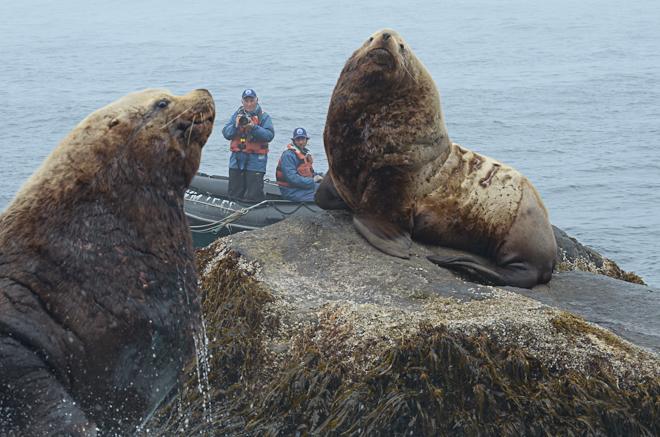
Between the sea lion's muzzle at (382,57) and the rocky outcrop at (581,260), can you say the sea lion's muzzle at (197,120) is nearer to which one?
the sea lion's muzzle at (382,57)

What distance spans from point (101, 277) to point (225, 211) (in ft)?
29.2

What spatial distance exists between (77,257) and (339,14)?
63.1m

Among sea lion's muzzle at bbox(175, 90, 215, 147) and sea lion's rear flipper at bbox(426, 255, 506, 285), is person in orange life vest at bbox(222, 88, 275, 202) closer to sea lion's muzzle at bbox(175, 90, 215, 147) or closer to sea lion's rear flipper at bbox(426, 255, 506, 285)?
sea lion's rear flipper at bbox(426, 255, 506, 285)

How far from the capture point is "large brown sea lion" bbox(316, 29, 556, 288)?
742 cm

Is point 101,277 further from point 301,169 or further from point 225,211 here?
point 301,169

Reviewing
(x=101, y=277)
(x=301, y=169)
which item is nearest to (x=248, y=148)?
(x=301, y=169)

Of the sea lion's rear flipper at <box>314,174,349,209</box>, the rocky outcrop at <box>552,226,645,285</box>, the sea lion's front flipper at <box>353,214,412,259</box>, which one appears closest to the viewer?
the sea lion's front flipper at <box>353,214,412,259</box>

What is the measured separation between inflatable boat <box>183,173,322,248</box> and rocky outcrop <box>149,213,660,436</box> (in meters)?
5.58

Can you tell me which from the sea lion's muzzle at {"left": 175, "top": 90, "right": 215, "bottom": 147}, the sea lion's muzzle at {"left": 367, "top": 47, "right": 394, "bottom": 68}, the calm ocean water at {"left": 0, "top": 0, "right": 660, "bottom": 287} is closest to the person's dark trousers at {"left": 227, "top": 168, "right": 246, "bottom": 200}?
the sea lion's muzzle at {"left": 367, "top": 47, "right": 394, "bottom": 68}

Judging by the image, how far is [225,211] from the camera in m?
13.5

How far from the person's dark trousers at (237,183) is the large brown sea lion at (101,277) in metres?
8.91

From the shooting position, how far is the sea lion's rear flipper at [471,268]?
286 inches

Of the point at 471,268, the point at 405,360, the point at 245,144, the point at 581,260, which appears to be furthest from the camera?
the point at 245,144

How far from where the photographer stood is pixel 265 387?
6242 mm
